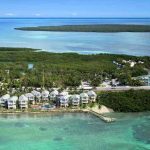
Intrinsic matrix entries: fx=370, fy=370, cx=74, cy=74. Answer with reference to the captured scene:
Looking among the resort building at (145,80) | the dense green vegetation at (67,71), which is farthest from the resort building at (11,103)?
the resort building at (145,80)

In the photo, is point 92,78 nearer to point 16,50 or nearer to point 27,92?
point 27,92

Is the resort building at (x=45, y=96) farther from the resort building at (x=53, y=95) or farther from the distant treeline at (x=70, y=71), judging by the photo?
the distant treeline at (x=70, y=71)

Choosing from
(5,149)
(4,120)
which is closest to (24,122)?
(4,120)

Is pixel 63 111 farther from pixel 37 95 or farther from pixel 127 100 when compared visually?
pixel 127 100

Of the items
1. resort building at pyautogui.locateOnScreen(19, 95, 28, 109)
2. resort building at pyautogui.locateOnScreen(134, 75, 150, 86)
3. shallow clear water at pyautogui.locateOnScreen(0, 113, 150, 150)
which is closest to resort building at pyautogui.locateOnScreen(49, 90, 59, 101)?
resort building at pyautogui.locateOnScreen(19, 95, 28, 109)

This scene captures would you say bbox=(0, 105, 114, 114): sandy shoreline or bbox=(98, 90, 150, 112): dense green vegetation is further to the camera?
bbox=(98, 90, 150, 112): dense green vegetation

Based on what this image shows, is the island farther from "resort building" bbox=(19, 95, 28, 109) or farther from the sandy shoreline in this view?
the sandy shoreline
